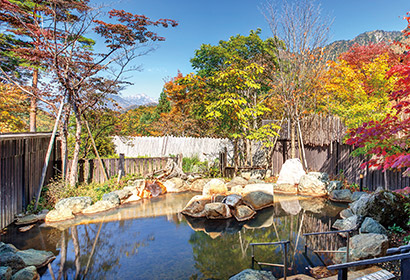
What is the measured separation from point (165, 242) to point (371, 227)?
15.3 feet

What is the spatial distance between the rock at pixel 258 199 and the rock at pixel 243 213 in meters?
0.50

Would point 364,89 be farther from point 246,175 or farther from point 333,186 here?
point 246,175

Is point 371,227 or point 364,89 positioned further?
point 364,89

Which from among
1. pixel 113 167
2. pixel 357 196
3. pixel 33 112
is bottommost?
pixel 357 196

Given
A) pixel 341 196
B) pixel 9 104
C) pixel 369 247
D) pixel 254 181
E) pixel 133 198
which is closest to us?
pixel 369 247

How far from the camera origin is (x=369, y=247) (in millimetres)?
4758

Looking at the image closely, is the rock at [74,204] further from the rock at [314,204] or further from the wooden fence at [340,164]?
the wooden fence at [340,164]

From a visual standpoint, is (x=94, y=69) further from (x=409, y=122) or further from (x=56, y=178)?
(x=409, y=122)

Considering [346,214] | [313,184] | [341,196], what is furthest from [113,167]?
[341,196]

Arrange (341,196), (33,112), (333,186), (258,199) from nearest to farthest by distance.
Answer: (258,199), (341,196), (333,186), (33,112)

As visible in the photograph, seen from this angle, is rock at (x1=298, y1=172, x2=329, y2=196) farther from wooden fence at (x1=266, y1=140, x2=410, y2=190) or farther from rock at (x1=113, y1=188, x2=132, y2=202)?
rock at (x1=113, y1=188, x2=132, y2=202)

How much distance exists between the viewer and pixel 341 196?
924cm

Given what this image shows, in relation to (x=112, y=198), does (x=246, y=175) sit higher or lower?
higher

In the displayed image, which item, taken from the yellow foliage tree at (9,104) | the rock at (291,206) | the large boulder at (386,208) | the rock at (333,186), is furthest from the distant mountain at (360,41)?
the yellow foliage tree at (9,104)
